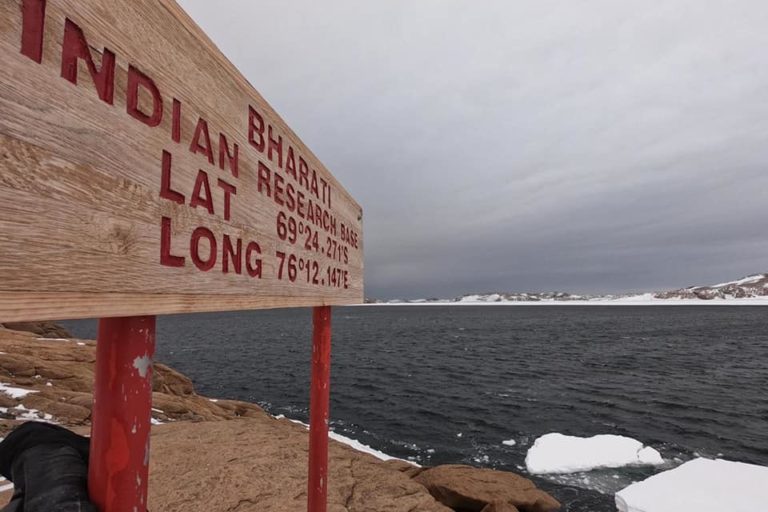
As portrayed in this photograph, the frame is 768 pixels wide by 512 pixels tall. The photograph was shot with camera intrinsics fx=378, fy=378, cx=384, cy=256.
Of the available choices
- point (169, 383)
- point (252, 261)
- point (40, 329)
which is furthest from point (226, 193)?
point (40, 329)

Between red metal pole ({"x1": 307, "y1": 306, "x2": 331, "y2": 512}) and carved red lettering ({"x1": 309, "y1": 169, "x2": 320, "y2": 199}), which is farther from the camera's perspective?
red metal pole ({"x1": 307, "y1": 306, "x2": 331, "y2": 512})

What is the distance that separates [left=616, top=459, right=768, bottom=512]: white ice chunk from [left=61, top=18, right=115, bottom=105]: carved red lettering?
10316mm

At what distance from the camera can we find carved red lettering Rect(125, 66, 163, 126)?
3.90 feet

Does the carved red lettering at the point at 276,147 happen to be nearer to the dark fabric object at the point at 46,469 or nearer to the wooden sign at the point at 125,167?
the wooden sign at the point at 125,167

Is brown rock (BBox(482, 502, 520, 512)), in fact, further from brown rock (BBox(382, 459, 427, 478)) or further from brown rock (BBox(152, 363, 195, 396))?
brown rock (BBox(152, 363, 195, 396))

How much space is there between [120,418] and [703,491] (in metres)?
10.9

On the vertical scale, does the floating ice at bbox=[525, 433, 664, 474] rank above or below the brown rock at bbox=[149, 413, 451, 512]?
below

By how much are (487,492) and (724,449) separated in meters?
13.3

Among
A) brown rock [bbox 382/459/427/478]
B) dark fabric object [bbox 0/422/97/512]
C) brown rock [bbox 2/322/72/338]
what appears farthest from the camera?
brown rock [bbox 2/322/72/338]

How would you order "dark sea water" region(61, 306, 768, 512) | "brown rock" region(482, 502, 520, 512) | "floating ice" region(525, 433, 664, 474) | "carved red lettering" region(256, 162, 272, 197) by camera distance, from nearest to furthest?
"carved red lettering" region(256, 162, 272, 197) → "brown rock" region(482, 502, 520, 512) → "floating ice" region(525, 433, 664, 474) → "dark sea water" region(61, 306, 768, 512)

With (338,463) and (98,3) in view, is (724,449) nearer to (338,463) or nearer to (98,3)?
(338,463)

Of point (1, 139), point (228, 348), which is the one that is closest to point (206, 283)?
point (1, 139)

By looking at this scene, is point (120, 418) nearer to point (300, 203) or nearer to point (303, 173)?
point (300, 203)

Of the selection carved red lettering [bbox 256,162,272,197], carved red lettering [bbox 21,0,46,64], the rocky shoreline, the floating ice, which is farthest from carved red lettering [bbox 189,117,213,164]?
the floating ice
